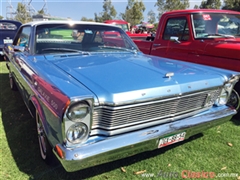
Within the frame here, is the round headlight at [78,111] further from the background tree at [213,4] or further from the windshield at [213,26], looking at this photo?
the background tree at [213,4]

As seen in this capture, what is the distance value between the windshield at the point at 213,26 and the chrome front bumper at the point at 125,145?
226 centimetres

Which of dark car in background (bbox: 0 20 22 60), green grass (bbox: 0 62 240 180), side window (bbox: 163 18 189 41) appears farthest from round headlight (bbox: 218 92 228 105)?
dark car in background (bbox: 0 20 22 60)

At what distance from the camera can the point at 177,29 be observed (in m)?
4.62

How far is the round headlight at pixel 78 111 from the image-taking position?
1.76 meters

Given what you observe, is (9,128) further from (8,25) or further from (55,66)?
(8,25)

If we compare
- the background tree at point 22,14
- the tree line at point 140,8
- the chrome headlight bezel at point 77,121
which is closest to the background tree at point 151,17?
the tree line at point 140,8

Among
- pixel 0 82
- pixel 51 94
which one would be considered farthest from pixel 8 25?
pixel 51 94

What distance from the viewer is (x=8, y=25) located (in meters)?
9.14

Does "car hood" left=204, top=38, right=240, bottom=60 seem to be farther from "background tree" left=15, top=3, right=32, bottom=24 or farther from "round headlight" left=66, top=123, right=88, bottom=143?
"background tree" left=15, top=3, right=32, bottom=24

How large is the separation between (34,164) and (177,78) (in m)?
1.80

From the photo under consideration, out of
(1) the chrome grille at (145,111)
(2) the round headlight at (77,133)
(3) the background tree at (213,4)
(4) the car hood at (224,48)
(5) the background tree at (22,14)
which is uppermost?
(3) the background tree at (213,4)

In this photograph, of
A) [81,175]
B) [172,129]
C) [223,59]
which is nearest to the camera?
[172,129]

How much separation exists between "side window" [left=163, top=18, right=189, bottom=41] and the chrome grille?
2202mm

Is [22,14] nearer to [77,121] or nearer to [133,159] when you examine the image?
[133,159]
